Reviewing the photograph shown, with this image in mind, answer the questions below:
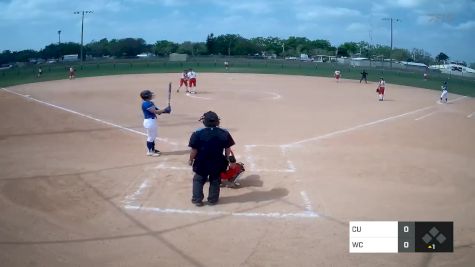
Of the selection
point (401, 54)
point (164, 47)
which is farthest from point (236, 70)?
point (401, 54)

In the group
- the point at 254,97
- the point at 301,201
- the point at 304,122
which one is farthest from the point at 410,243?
the point at 254,97

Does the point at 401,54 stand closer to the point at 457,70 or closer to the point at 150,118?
the point at 457,70

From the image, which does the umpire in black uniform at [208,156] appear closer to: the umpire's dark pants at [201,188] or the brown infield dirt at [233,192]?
the umpire's dark pants at [201,188]

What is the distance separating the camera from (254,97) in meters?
23.5

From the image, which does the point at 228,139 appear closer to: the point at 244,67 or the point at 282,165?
the point at 282,165

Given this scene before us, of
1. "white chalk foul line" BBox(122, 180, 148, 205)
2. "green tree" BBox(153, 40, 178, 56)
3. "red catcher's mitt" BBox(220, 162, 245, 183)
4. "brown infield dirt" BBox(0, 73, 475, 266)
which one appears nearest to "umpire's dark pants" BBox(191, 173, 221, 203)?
"brown infield dirt" BBox(0, 73, 475, 266)

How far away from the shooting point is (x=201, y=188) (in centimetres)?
673

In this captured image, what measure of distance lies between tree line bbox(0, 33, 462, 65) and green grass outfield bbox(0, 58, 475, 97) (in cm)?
2646

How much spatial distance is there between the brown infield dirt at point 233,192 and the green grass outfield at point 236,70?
73.9 feet

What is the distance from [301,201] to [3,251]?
15.2 ft

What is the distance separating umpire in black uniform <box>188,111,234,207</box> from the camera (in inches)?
262
